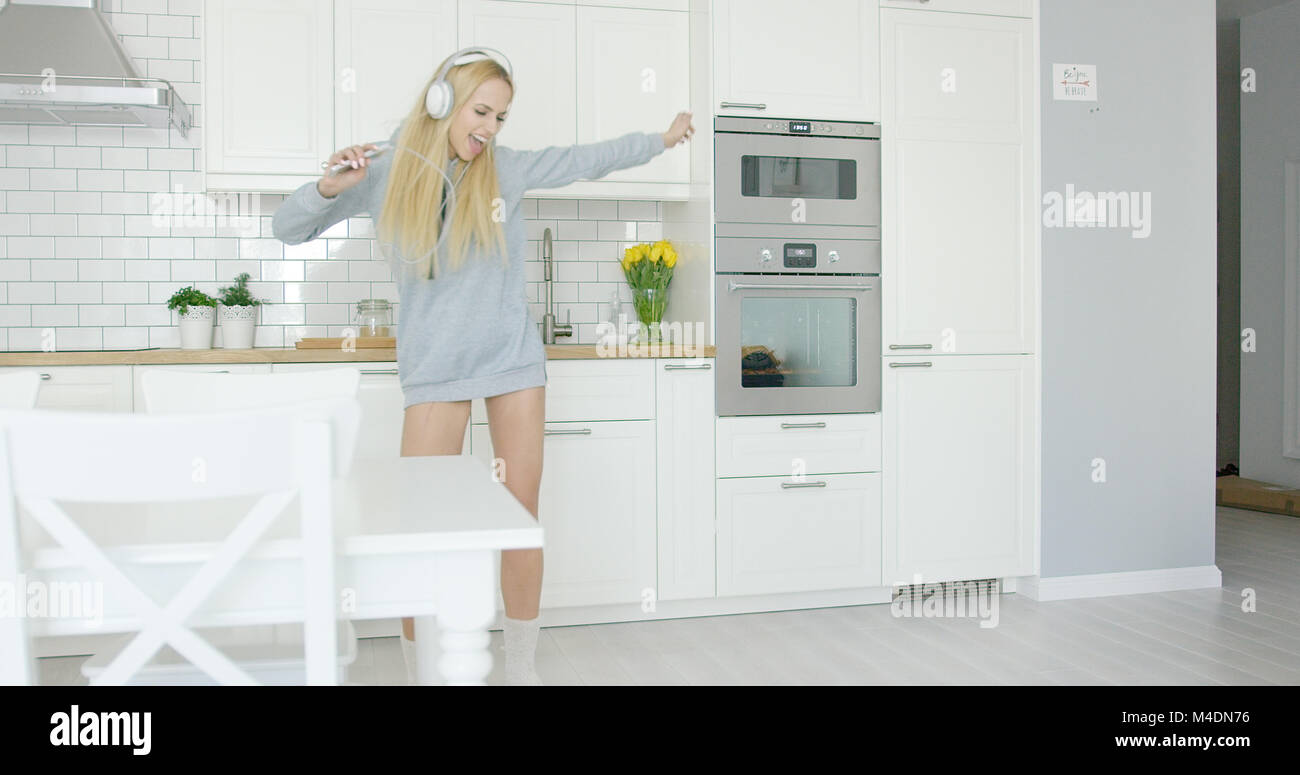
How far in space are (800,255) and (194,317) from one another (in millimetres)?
2010

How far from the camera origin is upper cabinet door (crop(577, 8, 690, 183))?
3660 millimetres

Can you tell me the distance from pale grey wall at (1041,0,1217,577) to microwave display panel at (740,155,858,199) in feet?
2.48

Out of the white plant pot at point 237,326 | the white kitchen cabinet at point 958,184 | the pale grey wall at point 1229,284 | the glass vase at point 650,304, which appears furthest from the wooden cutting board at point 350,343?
the pale grey wall at point 1229,284

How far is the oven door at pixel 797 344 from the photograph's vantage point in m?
3.54

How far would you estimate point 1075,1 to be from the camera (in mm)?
3801

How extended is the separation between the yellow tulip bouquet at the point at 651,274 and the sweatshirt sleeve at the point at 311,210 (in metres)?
1.42

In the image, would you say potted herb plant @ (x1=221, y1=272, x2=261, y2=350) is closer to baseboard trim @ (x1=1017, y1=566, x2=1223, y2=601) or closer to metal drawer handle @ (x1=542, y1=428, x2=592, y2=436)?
metal drawer handle @ (x1=542, y1=428, x2=592, y2=436)

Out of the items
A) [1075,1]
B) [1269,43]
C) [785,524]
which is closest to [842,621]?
[785,524]

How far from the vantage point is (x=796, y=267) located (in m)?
3.60

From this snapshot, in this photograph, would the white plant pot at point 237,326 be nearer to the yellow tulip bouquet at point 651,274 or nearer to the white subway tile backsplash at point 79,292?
the white subway tile backsplash at point 79,292

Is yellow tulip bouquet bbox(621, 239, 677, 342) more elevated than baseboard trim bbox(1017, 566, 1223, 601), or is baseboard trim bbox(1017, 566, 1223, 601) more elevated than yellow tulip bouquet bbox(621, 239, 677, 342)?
yellow tulip bouquet bbox(621, 239, 677, 342)

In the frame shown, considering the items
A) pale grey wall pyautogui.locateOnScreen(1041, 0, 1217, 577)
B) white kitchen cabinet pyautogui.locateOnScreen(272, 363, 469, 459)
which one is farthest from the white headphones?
pale grey wall pyautogui.locateOnScreen(1041, 0, 1217, 577)
